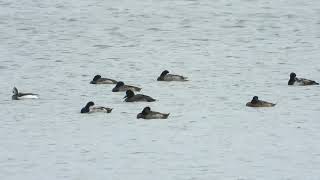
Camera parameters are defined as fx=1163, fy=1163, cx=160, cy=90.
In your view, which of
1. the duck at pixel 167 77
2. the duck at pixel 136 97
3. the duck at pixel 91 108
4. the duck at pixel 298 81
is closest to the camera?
the duck at pixel 91 108

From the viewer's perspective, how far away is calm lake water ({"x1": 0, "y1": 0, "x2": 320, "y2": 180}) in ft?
76.3

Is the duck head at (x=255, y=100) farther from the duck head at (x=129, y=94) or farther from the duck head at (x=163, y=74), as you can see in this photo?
the duck head at (x=163, y=74)

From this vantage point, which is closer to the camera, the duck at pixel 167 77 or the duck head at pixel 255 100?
the duck head at pixel 255 100

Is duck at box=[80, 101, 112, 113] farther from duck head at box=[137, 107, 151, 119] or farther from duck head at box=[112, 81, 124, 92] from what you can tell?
duck head at box=[112, 81, 124, 92]

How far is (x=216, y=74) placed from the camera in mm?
37500

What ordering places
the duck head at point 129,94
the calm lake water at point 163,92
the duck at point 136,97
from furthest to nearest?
the duck at point 136,97
the duck head at point 129,94
the calm lake water at point 163,92

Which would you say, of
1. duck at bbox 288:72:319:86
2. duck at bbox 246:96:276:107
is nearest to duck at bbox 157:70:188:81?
duck at bbox 288:72:319:86

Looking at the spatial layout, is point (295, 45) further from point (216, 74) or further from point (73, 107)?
point (73, 107)

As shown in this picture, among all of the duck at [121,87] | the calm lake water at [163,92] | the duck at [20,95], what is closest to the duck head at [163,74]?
the calm lake water at [163,92]

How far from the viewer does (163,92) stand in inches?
1335

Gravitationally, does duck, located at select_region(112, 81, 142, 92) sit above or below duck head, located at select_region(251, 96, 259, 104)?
below

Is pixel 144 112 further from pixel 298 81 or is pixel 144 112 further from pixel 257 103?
A: pixel 298 81

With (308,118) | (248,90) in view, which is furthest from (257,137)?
(248,90)

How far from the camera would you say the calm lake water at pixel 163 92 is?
23.2 m
